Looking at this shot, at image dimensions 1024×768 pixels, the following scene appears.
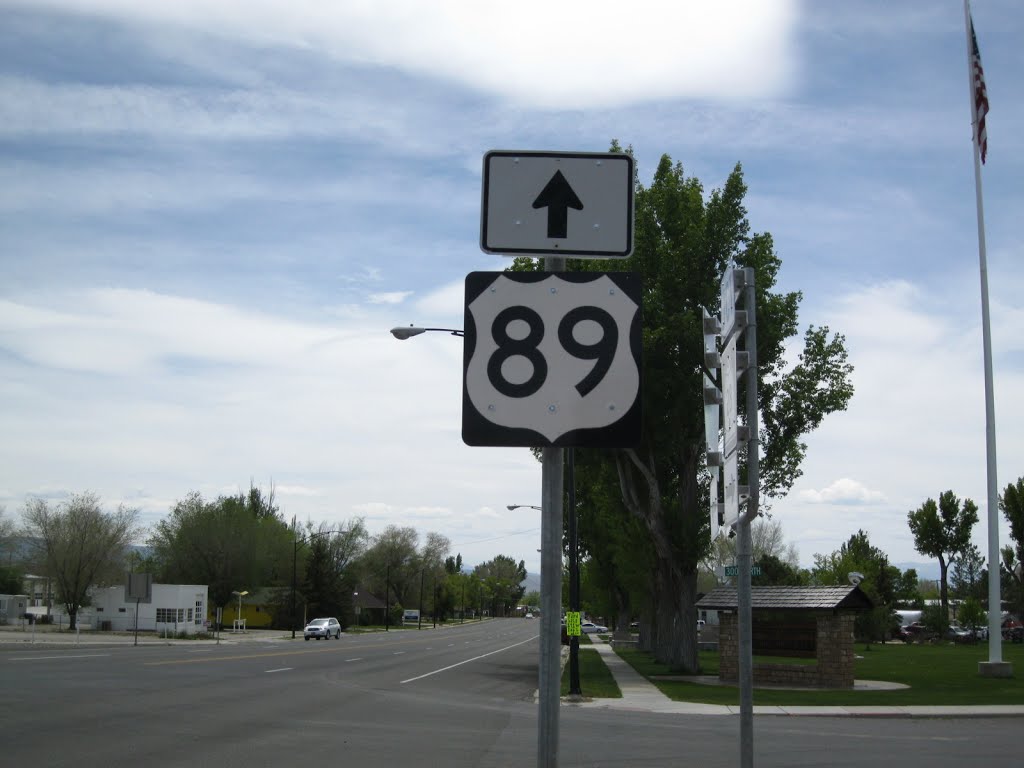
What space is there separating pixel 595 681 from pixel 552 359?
101 ft

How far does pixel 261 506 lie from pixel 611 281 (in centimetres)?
12294

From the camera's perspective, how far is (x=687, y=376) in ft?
108

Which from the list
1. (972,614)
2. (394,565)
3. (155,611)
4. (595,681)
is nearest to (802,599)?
(595,681)

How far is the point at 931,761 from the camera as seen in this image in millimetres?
14422

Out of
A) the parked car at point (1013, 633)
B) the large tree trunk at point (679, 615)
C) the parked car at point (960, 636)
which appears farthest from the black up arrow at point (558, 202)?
the parked car at point (1013, 633)

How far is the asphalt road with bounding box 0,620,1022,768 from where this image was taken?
13.7 metres

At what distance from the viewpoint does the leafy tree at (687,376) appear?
32.9 meters

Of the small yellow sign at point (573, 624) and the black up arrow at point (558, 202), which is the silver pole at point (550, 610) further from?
the small yellow sign at point (573, 624)

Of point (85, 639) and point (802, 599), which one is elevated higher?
point (802, 599)

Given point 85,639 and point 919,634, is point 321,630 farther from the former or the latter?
point 919,634

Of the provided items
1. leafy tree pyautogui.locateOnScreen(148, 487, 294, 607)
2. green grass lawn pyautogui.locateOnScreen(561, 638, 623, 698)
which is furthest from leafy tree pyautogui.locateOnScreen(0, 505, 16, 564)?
green grass lawn pyautogui.locateOnScreen(561, 638, 623, 698)

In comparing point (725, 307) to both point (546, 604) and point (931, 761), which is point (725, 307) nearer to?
point (546, 604)

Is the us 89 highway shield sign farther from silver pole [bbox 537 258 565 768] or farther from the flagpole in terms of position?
the flagpole

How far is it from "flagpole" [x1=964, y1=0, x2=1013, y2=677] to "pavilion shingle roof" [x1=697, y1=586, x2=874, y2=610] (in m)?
3.82
